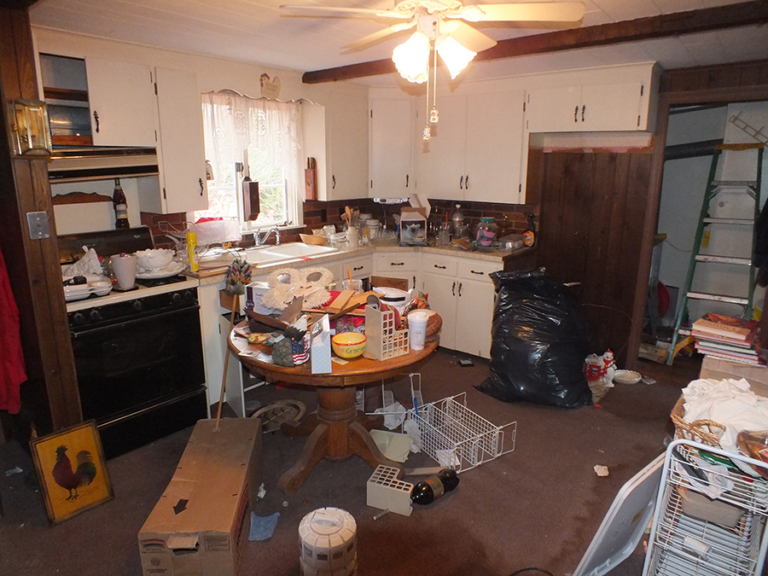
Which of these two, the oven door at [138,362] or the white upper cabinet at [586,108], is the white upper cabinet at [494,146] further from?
the oven door at [138,362]

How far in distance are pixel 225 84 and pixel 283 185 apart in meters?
1.00

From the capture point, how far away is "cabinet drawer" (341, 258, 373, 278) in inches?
162

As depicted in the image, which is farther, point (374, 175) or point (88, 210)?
point (374, 175)

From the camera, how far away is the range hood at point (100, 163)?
2.77m

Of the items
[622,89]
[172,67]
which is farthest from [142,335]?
[622,89]

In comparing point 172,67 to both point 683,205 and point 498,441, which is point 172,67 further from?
point 683,205

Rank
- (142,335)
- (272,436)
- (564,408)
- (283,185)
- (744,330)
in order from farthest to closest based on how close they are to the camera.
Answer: (283,185), (564,408), (272,436), (142,335), (744,330)

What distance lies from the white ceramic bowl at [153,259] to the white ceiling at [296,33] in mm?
1219

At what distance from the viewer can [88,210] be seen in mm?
3193

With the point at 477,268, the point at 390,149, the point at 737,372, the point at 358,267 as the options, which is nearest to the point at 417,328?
the point at 737,372

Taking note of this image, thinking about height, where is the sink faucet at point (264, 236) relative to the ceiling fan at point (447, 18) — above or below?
below

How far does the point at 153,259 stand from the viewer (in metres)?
2.98

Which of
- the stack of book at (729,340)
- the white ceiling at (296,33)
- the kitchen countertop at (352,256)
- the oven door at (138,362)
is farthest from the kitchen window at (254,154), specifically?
the stack of book at (729,340)

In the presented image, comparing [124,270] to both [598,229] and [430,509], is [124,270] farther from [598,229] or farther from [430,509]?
[598,229]
